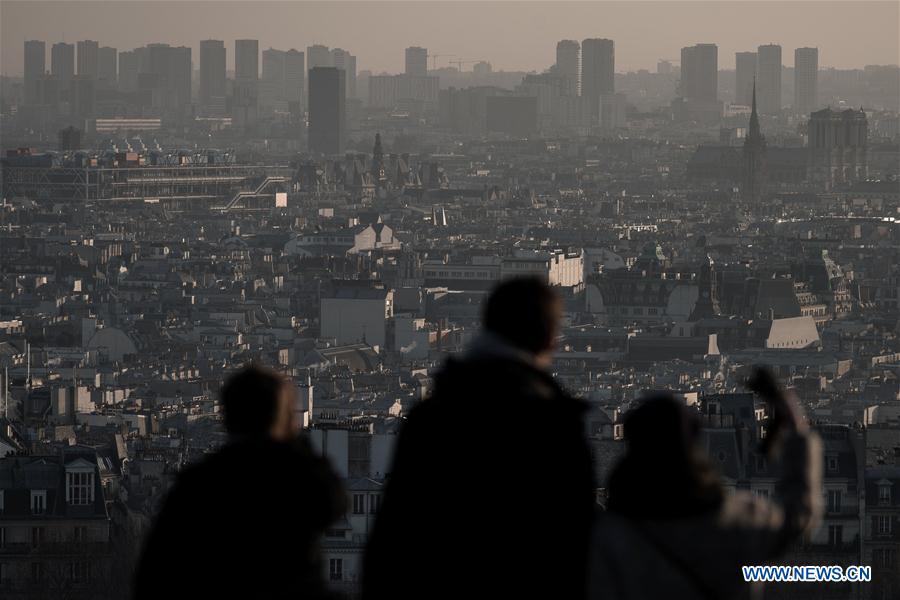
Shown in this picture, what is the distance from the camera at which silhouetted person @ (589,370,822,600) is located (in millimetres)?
4859

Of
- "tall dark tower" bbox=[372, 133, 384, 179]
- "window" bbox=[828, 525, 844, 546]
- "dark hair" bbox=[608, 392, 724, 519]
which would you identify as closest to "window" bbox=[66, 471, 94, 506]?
"window" bbox=[828, 525, 844, 546]

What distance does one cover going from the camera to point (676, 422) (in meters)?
4.96

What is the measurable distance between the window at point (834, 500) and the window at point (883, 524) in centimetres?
29

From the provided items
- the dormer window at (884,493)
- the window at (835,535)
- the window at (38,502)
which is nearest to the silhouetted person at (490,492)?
the window at (835,535)

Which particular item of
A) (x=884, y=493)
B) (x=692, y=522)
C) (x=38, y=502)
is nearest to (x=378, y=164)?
(x=38, y=502)

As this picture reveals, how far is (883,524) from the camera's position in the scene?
21.8 metres

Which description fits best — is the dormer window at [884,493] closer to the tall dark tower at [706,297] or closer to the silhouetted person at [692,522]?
the silhouetted person at [692,522]

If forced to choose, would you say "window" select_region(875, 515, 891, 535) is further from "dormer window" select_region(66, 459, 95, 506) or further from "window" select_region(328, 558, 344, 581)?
"dormer window" select_region(66, 459, 95, 506)

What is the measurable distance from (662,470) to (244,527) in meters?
0.64

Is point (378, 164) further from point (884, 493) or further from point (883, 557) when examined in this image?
point (883, 557)

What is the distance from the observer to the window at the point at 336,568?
798 inches

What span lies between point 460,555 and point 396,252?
301 ft

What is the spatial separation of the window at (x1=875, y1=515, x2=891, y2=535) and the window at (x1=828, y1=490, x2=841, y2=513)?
292mm

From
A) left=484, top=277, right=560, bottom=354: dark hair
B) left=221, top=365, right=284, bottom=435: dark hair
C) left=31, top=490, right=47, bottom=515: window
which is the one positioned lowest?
left=31, top=490, right=47, bottom=515: window
